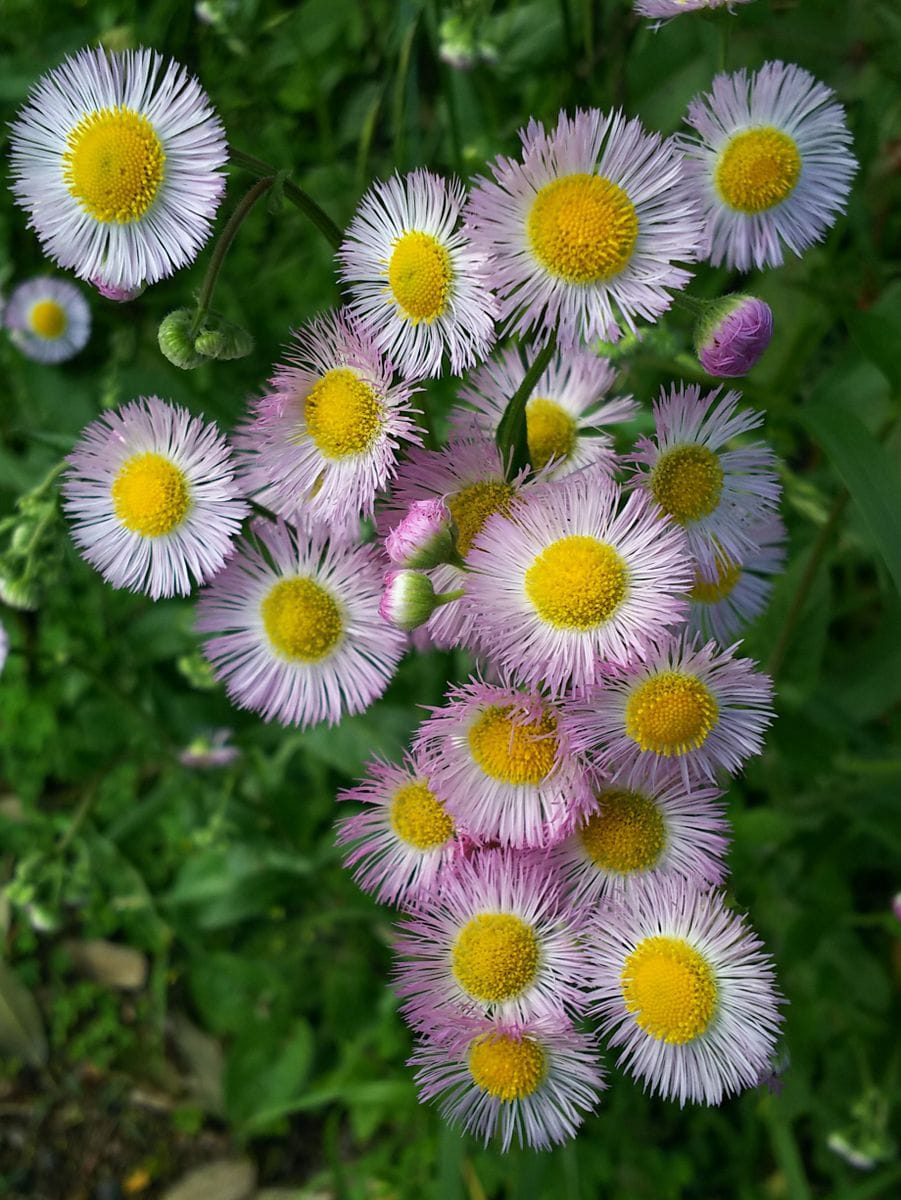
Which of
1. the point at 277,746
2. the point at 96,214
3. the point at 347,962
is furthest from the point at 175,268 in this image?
the point at 347,962

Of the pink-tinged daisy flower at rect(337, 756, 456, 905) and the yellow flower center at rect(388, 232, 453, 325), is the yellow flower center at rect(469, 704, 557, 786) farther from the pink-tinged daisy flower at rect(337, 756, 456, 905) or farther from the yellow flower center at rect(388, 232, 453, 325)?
the yellow flower center at rect(388, 232, 453, 325)

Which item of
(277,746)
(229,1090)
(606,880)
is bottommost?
(229,1090)

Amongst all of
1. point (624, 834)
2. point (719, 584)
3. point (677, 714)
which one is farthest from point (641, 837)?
point (719, 584)

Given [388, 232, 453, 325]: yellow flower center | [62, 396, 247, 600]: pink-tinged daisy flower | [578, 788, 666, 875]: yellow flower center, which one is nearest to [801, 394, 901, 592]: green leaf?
[578, 788, 666, 875]: yellow flower center

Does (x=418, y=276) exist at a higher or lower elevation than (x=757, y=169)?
lower

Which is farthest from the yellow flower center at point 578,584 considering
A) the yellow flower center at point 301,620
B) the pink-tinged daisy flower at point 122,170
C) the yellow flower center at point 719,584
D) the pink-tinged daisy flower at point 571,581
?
the pink-tinged daisy flower at point 122,170

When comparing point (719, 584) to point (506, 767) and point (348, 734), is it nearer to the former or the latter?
point (506, 767)

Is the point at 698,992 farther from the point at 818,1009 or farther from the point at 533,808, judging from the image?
the point at 818,1009
